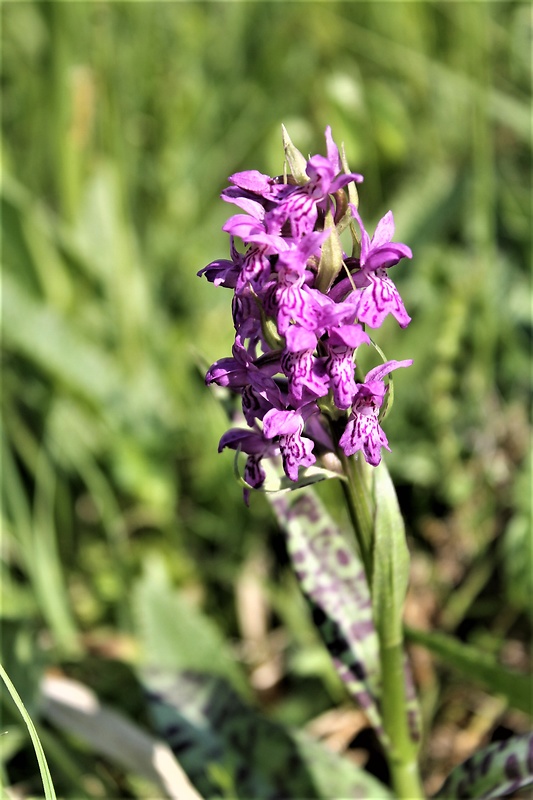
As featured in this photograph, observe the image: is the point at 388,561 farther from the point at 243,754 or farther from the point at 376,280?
the point at 243,754

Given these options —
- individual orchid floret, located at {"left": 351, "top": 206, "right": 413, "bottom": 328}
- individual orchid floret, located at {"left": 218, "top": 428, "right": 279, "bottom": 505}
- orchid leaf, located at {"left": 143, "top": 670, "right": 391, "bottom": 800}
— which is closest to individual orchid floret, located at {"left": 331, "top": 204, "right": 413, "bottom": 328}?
individual orchid floret, located at {"left": 351, "top": 206, "right": 413, "bottom": 328}

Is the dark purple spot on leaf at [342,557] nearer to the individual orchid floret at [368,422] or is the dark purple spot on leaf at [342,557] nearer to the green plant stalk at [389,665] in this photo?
the green plant stalk at [389,665]

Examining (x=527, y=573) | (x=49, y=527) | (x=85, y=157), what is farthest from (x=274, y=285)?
(x=85, y=157)

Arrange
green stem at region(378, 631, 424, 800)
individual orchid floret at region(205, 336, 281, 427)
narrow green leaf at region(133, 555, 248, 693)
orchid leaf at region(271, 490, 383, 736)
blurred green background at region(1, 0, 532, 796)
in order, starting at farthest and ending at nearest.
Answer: blurred green background at region(1, 0, 532, 796) → narrow green leaf at region(133, 555, 248, 693) → orchid leaf at region(271, 490, 383, 736) → green stem at region(378, 631, 424, 800) → individual orchid floret at region(205, 336, 281, 427)

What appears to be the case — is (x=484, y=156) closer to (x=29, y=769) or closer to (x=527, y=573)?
(x=527, y=573)

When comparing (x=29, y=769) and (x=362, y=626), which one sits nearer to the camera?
(x=362, y=626)

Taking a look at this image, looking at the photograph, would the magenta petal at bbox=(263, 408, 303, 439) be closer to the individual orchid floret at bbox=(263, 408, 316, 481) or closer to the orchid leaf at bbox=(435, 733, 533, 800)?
the individual orchid floret at bbox=(263, 408, 316, 481)

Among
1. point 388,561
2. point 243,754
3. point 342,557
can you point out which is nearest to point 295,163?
point 388,561
